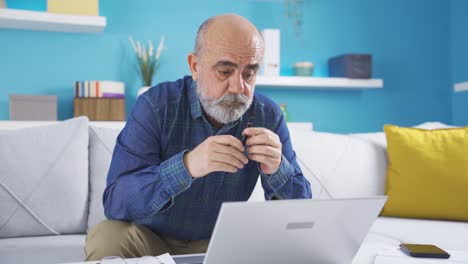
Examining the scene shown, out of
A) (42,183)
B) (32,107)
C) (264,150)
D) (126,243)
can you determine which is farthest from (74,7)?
(264,150)

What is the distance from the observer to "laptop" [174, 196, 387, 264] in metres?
0.74

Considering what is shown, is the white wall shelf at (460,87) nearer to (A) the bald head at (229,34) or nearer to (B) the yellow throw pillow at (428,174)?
(B) the yellow throw pillow at (428,174)

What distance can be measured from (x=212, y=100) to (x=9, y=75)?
83.6 inches

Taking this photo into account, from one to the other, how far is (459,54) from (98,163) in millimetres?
3071

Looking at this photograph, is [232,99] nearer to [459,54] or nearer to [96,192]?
[96,192]

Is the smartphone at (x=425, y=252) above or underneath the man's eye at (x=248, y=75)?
underneath

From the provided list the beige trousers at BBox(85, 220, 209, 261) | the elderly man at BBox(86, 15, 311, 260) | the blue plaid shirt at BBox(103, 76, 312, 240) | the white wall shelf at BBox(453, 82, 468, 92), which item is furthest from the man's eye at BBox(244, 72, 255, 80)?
the white wall shelf at BBox(453, 82, 468, 92)

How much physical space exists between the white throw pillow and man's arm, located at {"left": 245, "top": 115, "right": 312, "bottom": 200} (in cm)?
66

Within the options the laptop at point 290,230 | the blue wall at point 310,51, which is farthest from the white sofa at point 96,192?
the blue wall at point 310,51

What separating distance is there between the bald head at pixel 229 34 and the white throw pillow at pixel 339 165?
0.92 m

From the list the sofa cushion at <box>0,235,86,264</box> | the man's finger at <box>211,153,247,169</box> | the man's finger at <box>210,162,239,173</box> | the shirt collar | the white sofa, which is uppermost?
the shirt collar

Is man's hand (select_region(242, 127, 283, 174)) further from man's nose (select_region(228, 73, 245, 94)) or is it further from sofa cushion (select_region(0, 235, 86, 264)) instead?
sofa cushion (select_region(0, 235, 86, 264))

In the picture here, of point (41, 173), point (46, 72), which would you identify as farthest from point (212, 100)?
point (46, 72)

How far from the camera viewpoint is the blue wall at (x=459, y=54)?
3.72 meters
